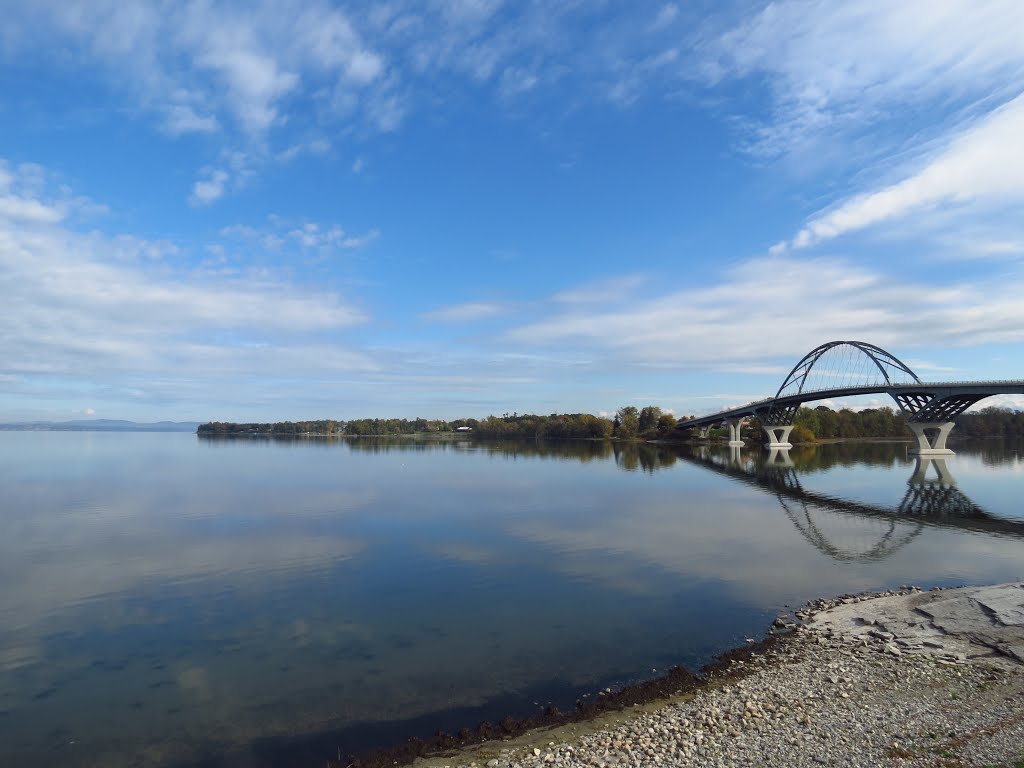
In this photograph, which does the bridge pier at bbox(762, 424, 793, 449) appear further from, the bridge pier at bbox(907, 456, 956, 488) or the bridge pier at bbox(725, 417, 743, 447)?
the bridge pier at bbox(907, 456, 956, 488)

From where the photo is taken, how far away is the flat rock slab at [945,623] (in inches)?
571

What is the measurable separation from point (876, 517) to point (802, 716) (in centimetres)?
3469

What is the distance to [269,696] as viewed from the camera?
43.2 ft

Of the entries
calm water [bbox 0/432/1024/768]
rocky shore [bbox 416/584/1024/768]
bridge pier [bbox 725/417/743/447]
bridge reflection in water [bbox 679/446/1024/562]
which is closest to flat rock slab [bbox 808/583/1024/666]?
rocky shore [bbox 416/584/1024/768]

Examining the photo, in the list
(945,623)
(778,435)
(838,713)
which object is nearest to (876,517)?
(945,623)

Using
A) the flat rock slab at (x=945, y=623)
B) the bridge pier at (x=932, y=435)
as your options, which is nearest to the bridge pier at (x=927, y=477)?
the bridge pier at (x=932, y=435)

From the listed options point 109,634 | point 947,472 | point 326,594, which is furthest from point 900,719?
point 947,472

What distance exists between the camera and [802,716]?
11133 millimetres

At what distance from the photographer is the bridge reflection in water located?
3074 cm

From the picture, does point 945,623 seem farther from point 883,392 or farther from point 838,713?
point 883,392

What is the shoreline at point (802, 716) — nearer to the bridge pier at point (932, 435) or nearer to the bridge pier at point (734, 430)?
the bridge pier at point (932, 435)

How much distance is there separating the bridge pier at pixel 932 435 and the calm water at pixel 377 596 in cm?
5381

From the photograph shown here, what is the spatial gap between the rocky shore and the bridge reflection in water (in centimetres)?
1341

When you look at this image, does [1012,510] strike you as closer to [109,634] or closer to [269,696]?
[269,696]
